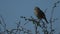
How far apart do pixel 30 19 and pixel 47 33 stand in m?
0.72

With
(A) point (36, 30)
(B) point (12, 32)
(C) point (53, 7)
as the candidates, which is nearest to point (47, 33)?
(A) point (36, 30)

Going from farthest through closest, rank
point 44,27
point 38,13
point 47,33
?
point 38,13, point 44,27, point 47,33

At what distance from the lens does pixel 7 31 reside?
419 cm

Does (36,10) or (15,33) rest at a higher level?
(36,10)

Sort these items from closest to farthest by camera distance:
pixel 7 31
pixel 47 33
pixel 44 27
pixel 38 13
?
pixel 47 33, pixel 44 27, pixel 7 31, pixel 38 13

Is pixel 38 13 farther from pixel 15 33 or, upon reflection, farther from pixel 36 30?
pixel 36 30

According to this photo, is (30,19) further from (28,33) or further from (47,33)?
(47,33)

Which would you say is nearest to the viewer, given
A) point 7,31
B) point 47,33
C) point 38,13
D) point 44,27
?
point 47,33

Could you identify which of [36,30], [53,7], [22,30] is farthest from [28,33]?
[53,7]

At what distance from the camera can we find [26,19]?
13.6ft

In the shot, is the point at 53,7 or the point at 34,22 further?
the point at 34,22

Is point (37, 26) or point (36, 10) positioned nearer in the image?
point (37, 26)

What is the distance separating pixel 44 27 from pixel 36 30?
0.77 feet

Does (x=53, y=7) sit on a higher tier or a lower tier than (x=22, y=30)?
higher
